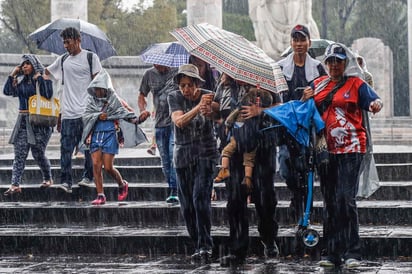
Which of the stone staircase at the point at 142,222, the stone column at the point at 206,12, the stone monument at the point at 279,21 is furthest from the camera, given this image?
the stone column at the point at 206,12

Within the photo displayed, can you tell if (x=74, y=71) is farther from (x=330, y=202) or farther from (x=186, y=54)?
(x=330, y=202)

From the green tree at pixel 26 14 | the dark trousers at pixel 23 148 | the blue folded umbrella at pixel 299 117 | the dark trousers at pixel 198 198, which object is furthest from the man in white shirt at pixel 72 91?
the green tree at pixel 26 14

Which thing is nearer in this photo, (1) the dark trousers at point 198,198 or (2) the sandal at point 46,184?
(1) the dark trousers at point 198,198

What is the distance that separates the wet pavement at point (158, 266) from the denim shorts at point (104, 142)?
204cm

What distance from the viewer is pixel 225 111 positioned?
8953 millimetres

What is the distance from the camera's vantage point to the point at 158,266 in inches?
344

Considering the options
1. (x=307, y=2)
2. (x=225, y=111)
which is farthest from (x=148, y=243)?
(x=307, y=2)

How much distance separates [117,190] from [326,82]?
15.1ft

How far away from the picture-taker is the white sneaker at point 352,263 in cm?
824

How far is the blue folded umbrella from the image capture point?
27.7ft

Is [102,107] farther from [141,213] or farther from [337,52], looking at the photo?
[337,52]

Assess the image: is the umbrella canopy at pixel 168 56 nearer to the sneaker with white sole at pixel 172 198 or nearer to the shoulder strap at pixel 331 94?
the sneaker with white sole at pixel 172 198

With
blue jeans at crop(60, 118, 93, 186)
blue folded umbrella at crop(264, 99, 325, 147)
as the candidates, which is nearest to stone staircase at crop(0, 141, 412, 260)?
blue jeans at crop(60, 118, 93, 186)

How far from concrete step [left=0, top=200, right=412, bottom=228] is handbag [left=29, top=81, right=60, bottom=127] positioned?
40.6 inches
